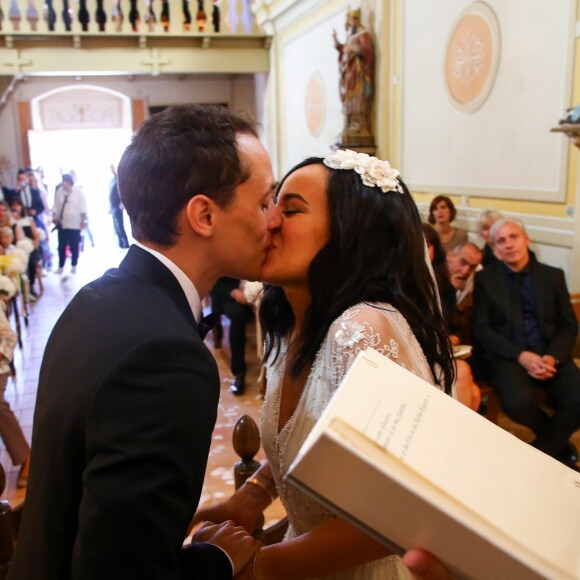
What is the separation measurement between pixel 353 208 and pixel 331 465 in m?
0.93

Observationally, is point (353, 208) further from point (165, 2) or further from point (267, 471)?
point (165, 2)

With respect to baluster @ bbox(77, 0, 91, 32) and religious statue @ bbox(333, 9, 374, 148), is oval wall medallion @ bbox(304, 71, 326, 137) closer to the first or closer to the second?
religious statue @ bbox(333, 9, 374, 148)

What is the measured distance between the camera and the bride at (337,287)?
1547 millimetres

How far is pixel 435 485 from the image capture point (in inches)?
32.4

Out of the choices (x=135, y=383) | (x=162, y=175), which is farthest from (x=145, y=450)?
(x=162, y=175)

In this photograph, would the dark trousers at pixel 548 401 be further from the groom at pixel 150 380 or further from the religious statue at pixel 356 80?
the religious statue at pixel 356 80

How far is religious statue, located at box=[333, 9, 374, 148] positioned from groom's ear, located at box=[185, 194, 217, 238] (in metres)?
7.74

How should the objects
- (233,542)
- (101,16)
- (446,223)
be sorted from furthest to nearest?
(101,16)
(446,223)
(233,542)

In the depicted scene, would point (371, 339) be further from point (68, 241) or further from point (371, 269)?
point (68, 241)

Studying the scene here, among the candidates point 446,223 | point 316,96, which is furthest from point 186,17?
point 446,223

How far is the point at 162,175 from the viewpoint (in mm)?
1273

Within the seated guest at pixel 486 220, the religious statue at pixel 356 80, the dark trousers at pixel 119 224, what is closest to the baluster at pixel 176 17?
the dark trousers at pixel 119 224

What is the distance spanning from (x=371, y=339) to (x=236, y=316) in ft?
16.1

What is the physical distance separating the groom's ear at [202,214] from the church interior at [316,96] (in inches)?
12.6
